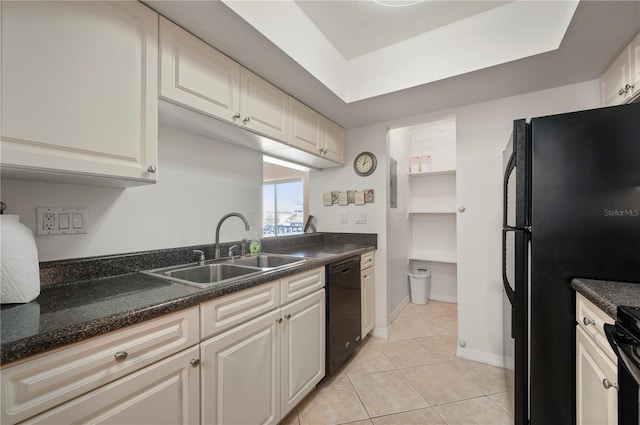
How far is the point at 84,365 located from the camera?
2.29 ft

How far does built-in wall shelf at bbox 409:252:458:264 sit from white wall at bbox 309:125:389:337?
3.74 feet

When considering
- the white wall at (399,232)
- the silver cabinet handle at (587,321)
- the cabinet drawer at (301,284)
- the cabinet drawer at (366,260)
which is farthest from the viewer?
the white wall at (399,232)

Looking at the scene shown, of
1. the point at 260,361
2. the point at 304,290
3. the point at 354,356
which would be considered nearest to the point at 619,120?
the point at 304,290

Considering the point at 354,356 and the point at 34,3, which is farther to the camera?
the point at 354,356

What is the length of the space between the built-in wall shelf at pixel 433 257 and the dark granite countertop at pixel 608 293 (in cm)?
226

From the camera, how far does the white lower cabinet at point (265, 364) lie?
104 centimetres

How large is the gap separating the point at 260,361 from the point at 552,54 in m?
2.38

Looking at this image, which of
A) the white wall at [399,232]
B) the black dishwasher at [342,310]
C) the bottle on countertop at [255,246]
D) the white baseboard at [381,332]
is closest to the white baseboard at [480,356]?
the white baseboard at [381,332]

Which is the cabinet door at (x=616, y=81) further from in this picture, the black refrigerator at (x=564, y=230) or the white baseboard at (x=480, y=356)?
the white baseboard at (x=480, y=356)

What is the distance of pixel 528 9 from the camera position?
1.49 m

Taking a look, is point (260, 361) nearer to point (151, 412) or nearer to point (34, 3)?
point (151, 412)

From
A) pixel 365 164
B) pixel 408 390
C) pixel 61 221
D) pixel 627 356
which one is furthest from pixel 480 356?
pixel 61 221

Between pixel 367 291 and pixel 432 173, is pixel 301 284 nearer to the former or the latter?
pixel 367 291

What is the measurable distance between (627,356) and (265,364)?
1.31 m
